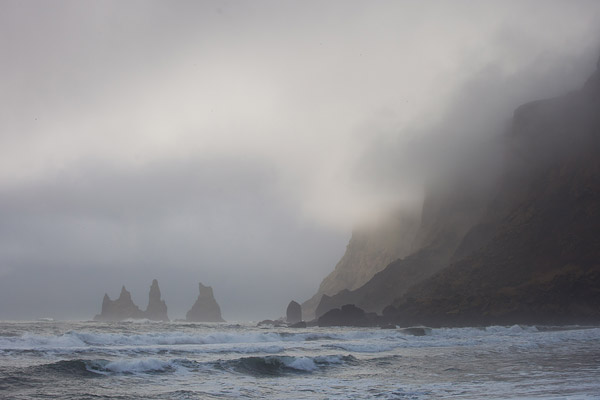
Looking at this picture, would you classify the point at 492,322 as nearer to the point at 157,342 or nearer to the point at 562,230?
the point at 562,230

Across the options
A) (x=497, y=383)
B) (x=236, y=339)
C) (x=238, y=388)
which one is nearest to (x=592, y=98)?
(x=236, y=339)

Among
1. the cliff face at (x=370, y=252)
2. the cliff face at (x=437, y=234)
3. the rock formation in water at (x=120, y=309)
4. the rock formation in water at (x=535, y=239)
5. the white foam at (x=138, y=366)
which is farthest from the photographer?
the rock formation in water at (x=120, y=309)

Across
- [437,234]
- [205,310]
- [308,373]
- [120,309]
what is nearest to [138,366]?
[308,373]

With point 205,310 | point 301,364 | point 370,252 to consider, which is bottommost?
point 205,310

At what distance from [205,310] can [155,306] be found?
16553 mm

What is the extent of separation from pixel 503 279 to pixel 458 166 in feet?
138

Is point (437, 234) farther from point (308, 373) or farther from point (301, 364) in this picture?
point (308, 373)

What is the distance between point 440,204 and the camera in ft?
327

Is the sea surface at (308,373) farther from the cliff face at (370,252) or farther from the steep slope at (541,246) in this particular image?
the cliff face at (370,252)

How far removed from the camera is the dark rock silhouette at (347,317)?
245 feet

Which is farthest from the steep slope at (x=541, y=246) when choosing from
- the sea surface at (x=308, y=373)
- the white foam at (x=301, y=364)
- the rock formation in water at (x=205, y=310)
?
the rock formation in water at (x=205, y=310)

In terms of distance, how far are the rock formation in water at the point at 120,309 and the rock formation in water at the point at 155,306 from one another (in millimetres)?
3716

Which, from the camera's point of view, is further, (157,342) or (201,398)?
(157,342)

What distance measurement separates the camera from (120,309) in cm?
14412
